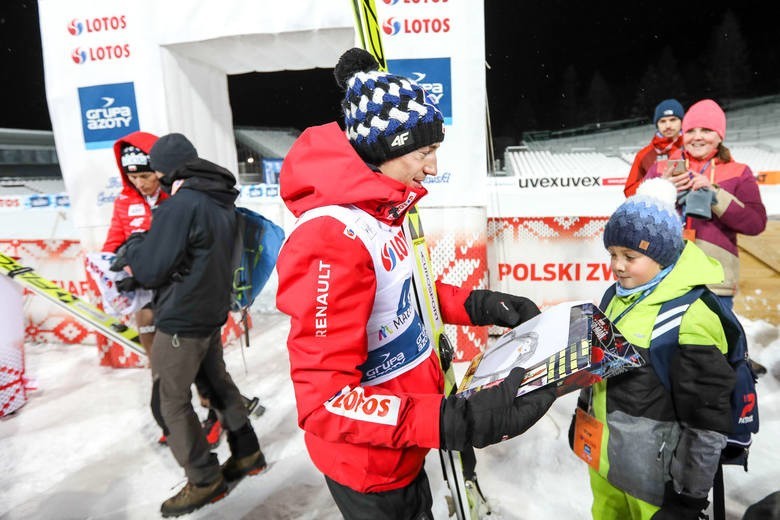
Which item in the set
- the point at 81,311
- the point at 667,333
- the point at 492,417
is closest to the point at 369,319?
the point at 492,417

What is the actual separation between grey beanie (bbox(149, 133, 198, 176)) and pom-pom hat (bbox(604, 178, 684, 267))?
2.21m

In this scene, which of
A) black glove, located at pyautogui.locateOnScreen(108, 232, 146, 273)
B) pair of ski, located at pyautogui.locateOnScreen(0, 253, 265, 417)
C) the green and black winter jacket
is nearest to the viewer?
the green and black winter jacket

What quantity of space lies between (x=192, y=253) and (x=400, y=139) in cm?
169

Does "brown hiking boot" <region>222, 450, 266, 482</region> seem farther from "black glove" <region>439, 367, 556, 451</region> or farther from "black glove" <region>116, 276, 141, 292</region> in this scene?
"black glove" <region>439, 367, 556, 451</region>

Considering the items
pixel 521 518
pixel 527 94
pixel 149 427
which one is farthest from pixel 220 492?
pixel 527 94

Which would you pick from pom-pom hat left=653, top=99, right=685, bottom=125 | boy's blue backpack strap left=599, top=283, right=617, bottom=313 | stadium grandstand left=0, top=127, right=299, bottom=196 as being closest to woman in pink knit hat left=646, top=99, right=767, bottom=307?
pom-pom hat left=653, top=99, right=685, bottom=125

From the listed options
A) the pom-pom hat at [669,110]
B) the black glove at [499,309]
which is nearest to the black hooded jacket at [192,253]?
the black glove at [499,309]

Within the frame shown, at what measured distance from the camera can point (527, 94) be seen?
34.3m

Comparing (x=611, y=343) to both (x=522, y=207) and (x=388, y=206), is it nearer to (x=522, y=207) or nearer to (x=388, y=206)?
(x=388, y=206)

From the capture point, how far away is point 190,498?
8.92 ft

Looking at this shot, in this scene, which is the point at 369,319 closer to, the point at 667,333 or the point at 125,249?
the point at 667,333

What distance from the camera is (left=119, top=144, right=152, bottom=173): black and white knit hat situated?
9.87ft

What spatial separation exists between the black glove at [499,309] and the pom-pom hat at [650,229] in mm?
412

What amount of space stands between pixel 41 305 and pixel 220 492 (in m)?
4.21
